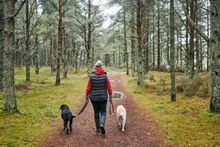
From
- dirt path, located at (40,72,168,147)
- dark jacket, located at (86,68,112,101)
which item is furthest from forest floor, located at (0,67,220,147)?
dark jacket, located at (86,68,112,101)

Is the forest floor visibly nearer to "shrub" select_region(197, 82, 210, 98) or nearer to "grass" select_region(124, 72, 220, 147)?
"grass" select_region(124, 72, 220, 147)

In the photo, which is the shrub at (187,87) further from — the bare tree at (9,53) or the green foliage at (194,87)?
the bare tree at (9,53)

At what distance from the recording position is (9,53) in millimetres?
10609

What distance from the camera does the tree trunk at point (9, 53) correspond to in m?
10.5

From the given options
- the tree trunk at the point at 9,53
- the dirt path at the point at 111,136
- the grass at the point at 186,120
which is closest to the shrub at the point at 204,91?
the grass at the point at 186,120

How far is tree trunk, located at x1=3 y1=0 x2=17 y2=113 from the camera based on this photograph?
10461 mm

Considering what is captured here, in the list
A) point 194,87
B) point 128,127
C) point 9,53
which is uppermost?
point 9,53

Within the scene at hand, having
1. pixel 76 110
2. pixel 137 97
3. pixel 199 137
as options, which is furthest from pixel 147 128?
pixel 137 97

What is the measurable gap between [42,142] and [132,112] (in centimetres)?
551

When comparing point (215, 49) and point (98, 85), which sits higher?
point (215, 49)

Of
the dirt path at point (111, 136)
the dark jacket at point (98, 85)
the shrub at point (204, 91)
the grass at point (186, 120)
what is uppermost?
the dark jacket at point (98, 85)

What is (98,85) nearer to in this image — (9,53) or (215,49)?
(9,53)

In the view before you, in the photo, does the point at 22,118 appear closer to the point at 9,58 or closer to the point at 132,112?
the point at 9,58

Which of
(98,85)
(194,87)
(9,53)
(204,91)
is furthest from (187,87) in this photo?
(9,53)
